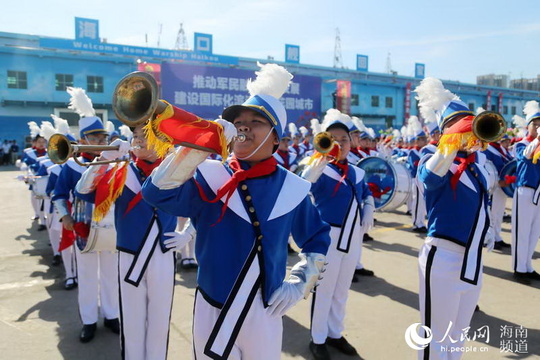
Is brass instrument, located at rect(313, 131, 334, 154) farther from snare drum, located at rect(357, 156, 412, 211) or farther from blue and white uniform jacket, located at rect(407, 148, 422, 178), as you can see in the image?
blue and white uniform jacket, located at rect(407, 148, 422, 178)

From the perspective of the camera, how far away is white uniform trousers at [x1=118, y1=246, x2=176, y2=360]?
11.3 feet

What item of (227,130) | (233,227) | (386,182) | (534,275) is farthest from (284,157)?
(227,130)

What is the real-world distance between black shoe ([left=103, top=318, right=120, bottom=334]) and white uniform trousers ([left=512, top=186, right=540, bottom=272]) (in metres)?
5.51

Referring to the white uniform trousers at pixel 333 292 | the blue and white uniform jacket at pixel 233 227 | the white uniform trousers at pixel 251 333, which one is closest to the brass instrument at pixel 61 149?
the blue and white uniform jacket at pixel 233 227

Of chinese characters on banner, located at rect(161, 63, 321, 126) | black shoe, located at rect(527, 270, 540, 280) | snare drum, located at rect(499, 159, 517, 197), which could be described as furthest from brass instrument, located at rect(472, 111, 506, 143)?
chinese characters on banner, located at rect(161, 63, 321, 126)

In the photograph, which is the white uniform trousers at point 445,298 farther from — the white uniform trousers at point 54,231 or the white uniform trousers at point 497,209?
the white uniform trousers at point 54,231

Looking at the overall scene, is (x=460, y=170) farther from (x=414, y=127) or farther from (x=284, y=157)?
(x=414, y=127)

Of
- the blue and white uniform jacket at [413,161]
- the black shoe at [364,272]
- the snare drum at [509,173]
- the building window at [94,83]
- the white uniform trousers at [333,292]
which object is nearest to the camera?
the white uniform trousers at [333,292]

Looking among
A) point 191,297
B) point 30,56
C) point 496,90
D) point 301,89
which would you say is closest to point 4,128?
point 30,56

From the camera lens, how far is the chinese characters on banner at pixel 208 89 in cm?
2320

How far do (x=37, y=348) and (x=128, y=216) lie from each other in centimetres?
194

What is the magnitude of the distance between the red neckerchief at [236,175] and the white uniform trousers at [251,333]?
509 millimetres

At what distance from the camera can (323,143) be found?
12.8 ft

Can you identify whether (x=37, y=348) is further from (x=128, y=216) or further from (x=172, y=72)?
(x=172, y=72)
